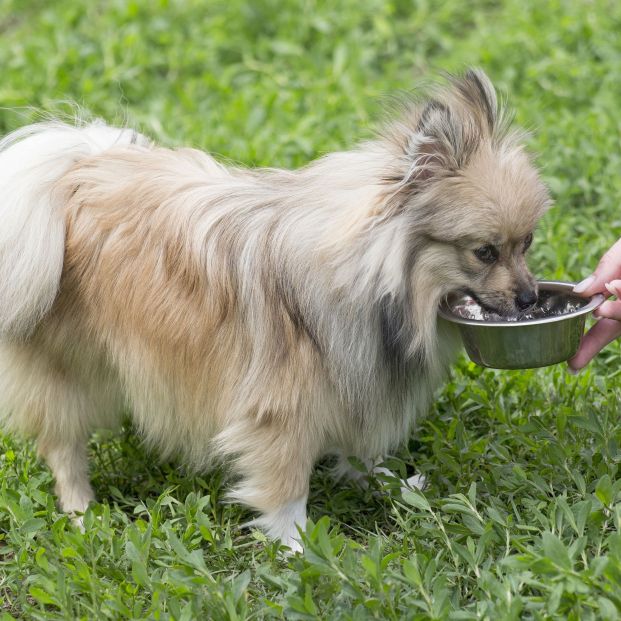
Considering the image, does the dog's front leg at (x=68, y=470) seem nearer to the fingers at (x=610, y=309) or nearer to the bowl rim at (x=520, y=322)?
the bowl rim at (x=520, y=322)

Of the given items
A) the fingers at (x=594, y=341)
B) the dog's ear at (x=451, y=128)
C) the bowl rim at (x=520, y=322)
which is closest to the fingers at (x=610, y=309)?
the bowl rim at (x=520, y=322)

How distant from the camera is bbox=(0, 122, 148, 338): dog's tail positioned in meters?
3.49

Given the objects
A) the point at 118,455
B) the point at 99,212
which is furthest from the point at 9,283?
the point at 118,455

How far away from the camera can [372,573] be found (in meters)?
2.88

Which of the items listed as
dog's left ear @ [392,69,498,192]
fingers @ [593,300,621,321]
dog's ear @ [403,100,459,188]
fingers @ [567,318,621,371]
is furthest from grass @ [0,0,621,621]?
dog's ear @ [403,100,459,188]

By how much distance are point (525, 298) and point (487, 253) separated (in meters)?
0.20

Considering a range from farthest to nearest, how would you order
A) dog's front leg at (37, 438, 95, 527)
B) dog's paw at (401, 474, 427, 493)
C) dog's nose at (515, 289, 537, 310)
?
dog's front leg at (37, 438, 95, 527), dog's paw at (401, 474, 427, 493), dog's nose at (515, 289, 537, 310)

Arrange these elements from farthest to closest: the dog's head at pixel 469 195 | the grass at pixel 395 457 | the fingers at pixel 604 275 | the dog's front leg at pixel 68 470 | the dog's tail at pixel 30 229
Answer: the dog's front leg at pixel 68 470
the dog's tail at pixel 30 229
the fingers at pixel 604 275
the dog's head at pixel 469 195
the grass at pixel 395 457

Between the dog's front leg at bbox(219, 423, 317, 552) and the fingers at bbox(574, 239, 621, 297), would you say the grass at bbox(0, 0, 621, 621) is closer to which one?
the dog's front leg at bbox(219, 423, 317, 552)

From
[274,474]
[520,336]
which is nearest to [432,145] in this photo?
[520,336]

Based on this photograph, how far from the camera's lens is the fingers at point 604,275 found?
11.1ft

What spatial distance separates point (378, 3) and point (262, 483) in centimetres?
473

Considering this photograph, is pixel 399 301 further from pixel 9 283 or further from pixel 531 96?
pixel 531 96

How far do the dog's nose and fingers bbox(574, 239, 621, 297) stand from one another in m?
0.27
